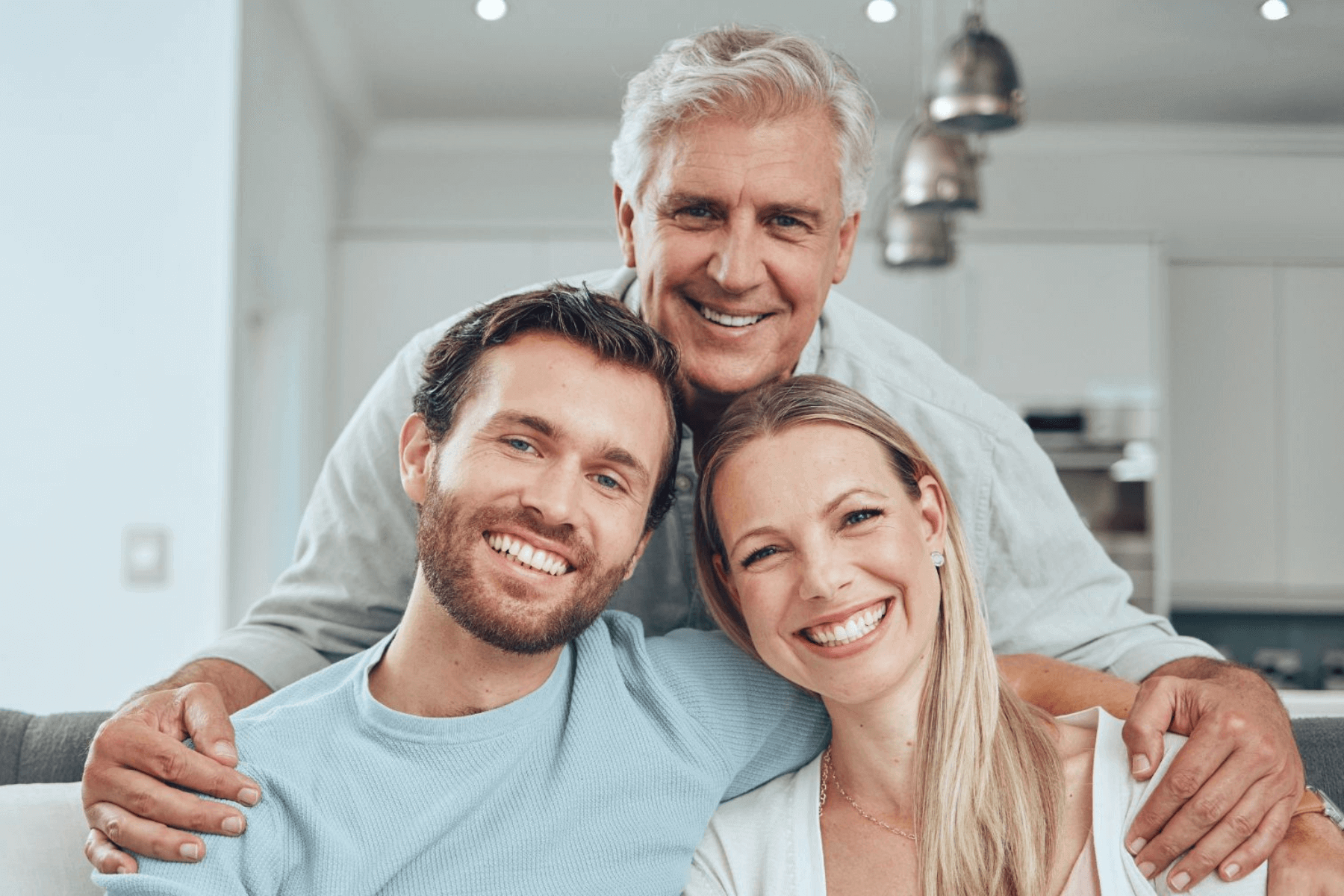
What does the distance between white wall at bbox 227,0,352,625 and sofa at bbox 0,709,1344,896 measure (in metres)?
1.79

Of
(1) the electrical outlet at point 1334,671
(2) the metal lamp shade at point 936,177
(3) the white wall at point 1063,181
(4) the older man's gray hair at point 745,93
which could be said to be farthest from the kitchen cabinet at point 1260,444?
(4) the older man's gray hair at point 745,93

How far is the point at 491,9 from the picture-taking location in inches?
177

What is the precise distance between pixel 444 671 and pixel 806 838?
46 centimetres

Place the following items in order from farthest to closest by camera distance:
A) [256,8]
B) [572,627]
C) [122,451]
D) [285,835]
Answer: [256,8] < [122,451] < [572,627] < [285,835]

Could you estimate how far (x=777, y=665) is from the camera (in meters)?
1.49

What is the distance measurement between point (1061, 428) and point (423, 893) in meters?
4.44

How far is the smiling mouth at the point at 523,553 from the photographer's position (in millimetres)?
1424

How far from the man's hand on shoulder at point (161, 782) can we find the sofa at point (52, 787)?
17cm

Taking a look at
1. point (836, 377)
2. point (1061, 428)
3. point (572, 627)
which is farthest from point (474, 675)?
point (1061, 428)

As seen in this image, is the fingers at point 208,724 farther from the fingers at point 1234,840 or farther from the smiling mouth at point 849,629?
the fingers at point 1234,840

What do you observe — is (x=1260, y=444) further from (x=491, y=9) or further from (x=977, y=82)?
(x=491, y=9)

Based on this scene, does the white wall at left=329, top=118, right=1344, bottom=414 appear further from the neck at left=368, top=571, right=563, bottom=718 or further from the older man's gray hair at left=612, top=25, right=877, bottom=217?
the neck at left=368, top=571, right=563, bottom=718

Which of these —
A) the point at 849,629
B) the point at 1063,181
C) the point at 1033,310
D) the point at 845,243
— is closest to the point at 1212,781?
the point at 849,629

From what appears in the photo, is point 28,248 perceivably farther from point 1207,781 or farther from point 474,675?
point 1207,781
